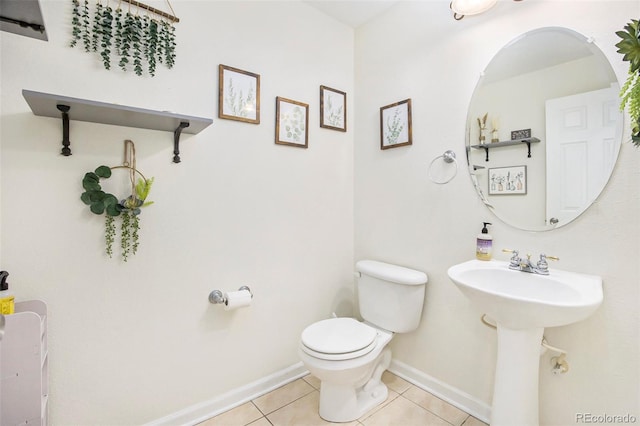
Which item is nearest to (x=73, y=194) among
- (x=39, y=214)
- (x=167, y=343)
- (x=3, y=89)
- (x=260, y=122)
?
(x=39, y=214)

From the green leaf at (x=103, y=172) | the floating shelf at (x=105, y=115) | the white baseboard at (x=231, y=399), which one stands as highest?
the floating shelf at (x=105, y=115)

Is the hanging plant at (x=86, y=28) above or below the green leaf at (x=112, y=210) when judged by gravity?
above

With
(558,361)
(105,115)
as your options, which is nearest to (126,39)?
(105,115)

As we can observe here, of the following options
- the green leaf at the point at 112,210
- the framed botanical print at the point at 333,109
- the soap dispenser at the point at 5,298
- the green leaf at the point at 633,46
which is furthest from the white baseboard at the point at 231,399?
the green leaf at the point at 633,46

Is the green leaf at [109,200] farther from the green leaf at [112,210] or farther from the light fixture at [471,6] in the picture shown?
the light fixture at [471,6]

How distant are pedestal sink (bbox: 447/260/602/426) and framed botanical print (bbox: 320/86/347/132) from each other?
130 centimetres

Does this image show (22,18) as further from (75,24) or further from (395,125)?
(395,125)

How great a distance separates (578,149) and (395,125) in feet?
3.23

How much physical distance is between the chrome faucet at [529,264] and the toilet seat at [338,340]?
784mm

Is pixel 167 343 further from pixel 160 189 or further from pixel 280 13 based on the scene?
pixel 280 13

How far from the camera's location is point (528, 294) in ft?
4.42

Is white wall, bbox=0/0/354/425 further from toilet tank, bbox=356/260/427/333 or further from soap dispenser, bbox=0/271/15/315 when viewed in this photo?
toilet tank, bbox=356/260/427/333

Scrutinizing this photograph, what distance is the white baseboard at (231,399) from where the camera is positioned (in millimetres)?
1546

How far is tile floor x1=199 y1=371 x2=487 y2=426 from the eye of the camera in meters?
1.59
